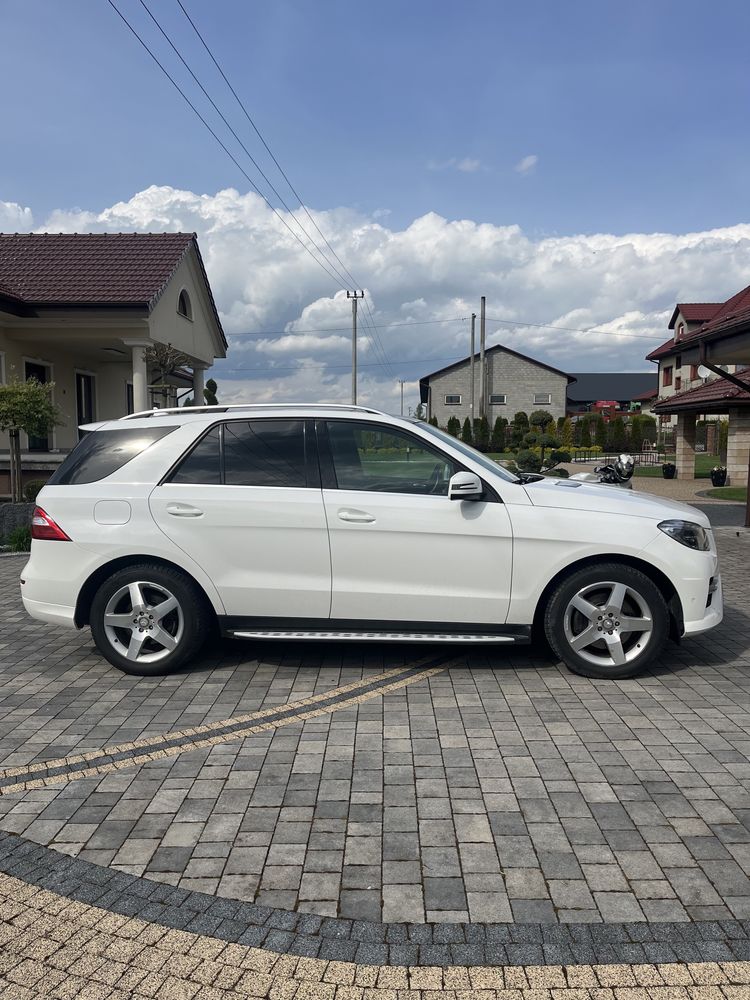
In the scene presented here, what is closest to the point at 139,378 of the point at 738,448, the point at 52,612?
the point at 52,612

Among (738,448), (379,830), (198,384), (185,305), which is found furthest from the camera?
(738,448)

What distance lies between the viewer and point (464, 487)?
507 centimetres

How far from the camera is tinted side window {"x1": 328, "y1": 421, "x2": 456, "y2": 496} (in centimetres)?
534

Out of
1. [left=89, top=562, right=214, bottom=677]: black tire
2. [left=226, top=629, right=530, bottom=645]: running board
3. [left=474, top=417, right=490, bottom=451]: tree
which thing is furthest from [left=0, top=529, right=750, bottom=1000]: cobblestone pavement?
[left=474, top=417, right=490, bottom=451]: tree

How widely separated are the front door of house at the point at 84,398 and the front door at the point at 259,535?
1633 centimetres

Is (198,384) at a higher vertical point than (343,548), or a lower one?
higher

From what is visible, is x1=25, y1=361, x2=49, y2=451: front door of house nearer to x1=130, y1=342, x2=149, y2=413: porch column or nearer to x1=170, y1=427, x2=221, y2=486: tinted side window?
x1=130, y1=342, x2=149, y2=413: porch column

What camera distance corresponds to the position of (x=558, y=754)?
410 centimetres

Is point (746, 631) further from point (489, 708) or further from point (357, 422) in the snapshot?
point (357, 422)

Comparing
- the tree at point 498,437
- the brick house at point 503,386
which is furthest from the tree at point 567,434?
the brick house at point 503,386

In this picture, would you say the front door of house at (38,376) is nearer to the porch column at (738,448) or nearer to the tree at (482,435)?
the porch column at (738,448)

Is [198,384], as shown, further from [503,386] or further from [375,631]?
[503,386]

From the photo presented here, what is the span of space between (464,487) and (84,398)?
715 inches

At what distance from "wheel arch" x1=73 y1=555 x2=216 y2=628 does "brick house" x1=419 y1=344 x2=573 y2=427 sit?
6443 cm
